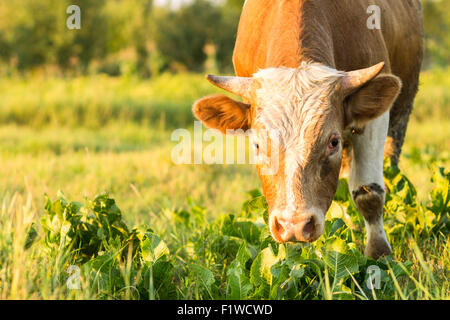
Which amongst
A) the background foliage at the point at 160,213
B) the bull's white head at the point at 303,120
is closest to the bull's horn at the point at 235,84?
the bull's white head at the point at 303,120

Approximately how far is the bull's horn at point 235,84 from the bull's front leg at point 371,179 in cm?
101

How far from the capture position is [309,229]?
256cm

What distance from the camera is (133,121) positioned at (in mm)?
11102

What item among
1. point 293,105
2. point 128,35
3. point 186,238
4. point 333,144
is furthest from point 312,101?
point 128,35

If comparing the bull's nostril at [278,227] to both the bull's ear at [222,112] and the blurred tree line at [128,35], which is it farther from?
the blurred tree line at [128,35]

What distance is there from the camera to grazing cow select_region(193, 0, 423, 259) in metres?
2.66

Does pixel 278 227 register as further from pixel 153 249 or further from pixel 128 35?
pixel 128 35

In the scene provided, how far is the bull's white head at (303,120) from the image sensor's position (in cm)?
261

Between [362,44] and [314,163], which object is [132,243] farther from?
[362,44]

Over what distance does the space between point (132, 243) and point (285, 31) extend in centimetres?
149

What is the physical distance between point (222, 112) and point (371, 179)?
116 centimetres
